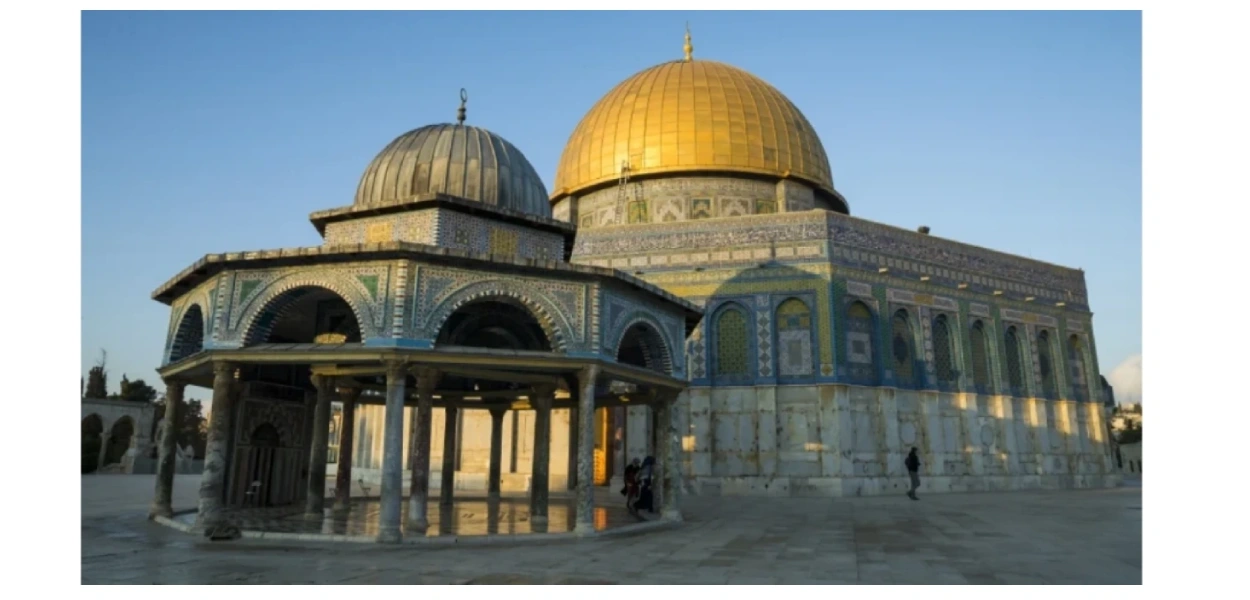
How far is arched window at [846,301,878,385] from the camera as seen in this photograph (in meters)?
22.6

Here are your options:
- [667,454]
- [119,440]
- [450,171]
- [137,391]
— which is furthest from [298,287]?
[137,391]

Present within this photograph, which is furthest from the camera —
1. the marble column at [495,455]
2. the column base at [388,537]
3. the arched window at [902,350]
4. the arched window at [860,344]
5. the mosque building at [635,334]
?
the arched window at [902,350]

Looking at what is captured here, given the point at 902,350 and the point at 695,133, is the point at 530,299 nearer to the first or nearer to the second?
the point at 902,350

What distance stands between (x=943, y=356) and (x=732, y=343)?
707 cm

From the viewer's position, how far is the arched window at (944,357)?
2450 cm

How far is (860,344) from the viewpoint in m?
23.0

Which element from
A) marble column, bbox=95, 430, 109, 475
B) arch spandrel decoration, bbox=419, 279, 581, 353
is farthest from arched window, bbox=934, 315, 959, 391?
marble column, bbox=95, 430, 109, 475

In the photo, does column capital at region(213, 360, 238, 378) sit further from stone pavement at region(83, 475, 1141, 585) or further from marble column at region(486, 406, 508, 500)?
marble column at region(486, 406, 508, 500)

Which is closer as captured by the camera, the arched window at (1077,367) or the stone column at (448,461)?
the stone column at (448,461)

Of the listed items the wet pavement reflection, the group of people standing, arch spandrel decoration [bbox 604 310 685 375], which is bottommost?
the wet pavement reflection

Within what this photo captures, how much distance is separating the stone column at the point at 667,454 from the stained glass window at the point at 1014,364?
53.1 ft

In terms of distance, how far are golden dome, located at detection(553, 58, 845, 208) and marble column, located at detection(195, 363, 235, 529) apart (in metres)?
18.8

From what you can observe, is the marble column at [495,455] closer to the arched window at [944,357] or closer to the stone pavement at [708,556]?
the stone pavement at [708,556]

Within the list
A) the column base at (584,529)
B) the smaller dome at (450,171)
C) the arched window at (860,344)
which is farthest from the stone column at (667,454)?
the arched window at (860,344)
